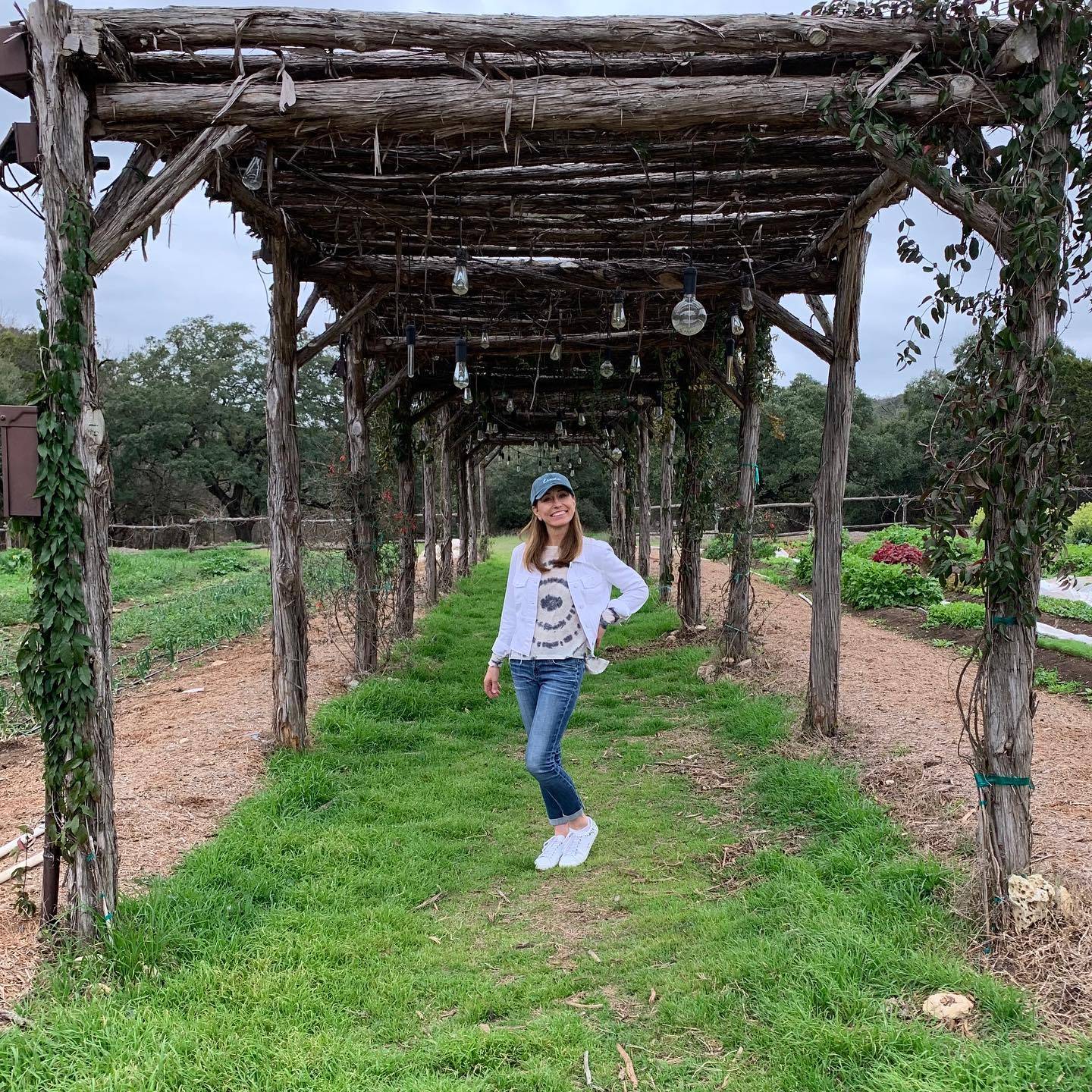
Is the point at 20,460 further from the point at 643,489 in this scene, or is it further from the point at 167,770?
the point at 643,489

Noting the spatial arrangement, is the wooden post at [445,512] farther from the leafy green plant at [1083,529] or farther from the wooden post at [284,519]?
the leafy green plant at [1083,529]

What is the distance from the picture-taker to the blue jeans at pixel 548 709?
3.94 meters

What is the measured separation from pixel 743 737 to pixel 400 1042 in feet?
12.3

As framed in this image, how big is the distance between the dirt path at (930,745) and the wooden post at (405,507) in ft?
13.6

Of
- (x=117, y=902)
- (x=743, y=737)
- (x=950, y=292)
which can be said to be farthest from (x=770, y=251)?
(x=117, y=902)

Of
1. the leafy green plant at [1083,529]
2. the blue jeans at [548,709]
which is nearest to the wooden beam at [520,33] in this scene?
the blue jeans at [548,709]

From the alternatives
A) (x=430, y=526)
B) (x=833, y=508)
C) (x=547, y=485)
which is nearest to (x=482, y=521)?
(x=430, y=526)

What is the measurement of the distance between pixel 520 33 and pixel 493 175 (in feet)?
4.54

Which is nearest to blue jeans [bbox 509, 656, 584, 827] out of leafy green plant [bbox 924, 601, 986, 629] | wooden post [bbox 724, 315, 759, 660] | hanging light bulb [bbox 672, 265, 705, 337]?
hanging light bulb [bbox 672, 265, 705, 337]

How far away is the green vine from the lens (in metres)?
3.10

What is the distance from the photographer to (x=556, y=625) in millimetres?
4008

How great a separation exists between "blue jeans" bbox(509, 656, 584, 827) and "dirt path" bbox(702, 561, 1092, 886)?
175 centimetres

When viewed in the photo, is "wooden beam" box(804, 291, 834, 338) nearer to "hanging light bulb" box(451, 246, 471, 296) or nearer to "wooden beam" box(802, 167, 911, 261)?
"wooden beam" box(802, 167, 911, 261)

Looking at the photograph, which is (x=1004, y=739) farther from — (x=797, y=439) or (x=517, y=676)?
(x=797, y=439)
